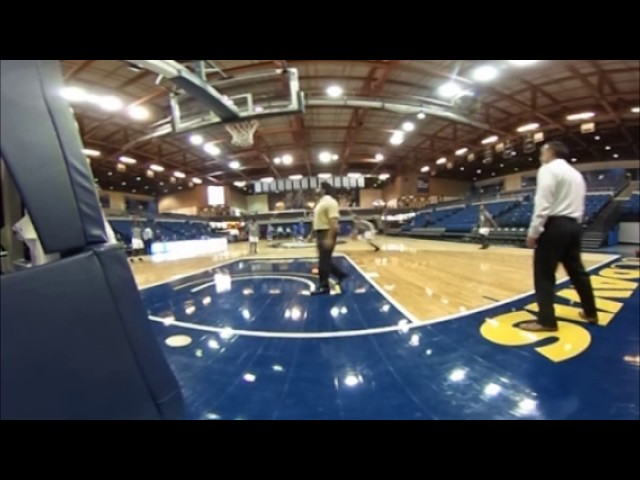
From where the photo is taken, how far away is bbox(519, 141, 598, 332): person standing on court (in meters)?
2.63

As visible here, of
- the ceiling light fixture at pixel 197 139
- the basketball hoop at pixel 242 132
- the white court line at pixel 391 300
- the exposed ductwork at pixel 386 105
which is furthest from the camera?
the ceiling light fixture at pixel 197 139

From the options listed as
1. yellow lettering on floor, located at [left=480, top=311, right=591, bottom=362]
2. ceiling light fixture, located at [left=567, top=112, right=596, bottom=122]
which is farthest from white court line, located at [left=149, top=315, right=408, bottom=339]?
ceiling light fixture, located at [left=567, top=112, right=596, bottom=122]

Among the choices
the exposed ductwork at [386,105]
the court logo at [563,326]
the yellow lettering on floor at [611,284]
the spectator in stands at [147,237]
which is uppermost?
the exposed ductwork at [386,105]

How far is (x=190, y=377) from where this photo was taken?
206 cm

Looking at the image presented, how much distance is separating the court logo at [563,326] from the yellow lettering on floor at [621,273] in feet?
2.29

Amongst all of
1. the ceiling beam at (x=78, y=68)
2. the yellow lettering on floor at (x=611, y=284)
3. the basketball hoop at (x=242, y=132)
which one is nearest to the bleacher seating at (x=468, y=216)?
the yellow lettering on floor at (x=611, y=284)

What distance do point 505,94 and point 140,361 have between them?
16062mm

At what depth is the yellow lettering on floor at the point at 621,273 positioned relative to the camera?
488 centimetres

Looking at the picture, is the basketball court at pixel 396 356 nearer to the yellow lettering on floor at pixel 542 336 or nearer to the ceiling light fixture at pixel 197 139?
the yellow lettering on floor at pixel 542 336

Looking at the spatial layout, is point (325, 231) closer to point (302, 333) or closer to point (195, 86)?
point (302, 333)

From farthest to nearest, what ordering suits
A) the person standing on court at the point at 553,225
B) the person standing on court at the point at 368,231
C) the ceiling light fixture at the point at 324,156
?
the ceiling light fixture at the point at 324,156, the person standing on court at the point at 368,231, the person standing on court at the point at 553,225

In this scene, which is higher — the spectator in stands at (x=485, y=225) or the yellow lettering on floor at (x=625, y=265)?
the spectator in stands at (x=485, y=225)

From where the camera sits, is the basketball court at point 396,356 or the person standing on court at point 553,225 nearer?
the basketball court at point 396,356

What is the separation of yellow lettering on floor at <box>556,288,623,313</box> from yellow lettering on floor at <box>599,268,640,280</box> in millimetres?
1821
